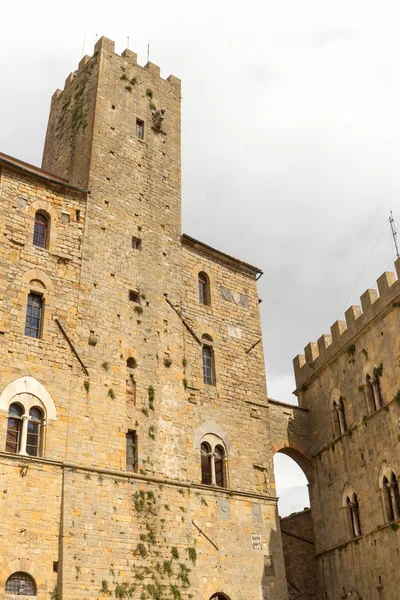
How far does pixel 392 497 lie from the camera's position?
19.3 meters

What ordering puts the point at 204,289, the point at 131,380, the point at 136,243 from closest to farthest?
the point at 131,380, the point at 136,243, the point at 204,289

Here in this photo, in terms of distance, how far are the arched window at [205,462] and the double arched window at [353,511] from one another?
17.1 ft

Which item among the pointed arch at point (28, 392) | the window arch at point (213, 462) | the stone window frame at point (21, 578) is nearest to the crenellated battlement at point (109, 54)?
the pointed arch at point (28, 392)

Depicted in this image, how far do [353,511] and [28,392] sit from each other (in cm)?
1150

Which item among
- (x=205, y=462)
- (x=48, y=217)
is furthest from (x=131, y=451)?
(x=48, y=217)

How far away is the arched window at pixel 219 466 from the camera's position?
63.8ft

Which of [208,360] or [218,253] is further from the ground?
[218,253]

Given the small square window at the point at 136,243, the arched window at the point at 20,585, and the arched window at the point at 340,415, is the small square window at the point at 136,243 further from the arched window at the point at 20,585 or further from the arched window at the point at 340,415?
the arched window at the point at 20,585

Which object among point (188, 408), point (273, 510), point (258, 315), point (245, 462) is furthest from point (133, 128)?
point (273, 510)

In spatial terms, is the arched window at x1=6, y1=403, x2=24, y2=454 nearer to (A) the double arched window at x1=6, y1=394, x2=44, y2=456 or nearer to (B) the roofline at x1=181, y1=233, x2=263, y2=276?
(A) the double arched window at x1=6, y1=394, x2=44, y2=456

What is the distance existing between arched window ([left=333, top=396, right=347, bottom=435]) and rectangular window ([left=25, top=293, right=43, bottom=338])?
36.5ft

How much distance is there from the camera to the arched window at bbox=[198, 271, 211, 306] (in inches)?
868

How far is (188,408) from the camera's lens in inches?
766

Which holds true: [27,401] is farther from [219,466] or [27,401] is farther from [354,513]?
[354,513]
